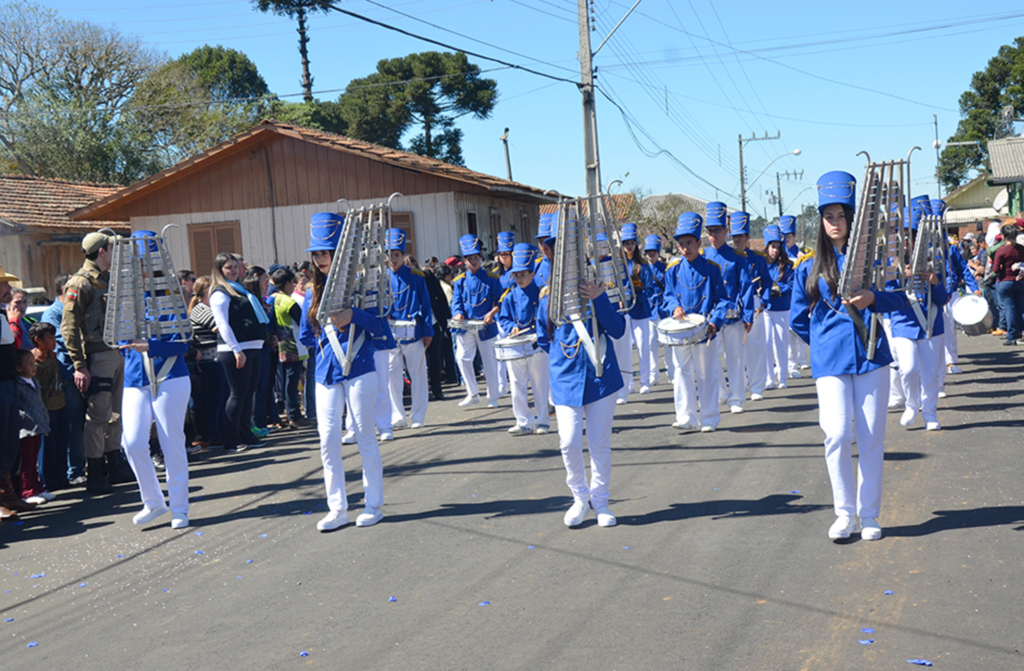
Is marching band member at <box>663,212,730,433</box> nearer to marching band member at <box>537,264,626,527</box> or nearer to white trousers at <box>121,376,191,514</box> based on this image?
marching band member at <box>537,264,626,527</box>

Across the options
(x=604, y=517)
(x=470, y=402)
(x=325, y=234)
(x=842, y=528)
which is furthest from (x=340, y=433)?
(x=470, y=402)

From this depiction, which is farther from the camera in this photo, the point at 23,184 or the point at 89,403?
the point at 23,184

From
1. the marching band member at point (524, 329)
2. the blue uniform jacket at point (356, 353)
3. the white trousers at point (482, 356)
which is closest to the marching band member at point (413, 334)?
the white trousers at point (482, 356)

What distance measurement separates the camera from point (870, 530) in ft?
19.2

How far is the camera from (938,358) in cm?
963

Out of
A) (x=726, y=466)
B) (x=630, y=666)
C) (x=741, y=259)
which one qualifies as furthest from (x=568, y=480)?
(x=741, y=259)

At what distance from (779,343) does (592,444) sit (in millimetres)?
7209

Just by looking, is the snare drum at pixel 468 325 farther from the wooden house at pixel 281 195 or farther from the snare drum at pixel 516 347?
the wooden house at pixel 281 195

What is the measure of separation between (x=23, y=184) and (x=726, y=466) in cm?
2552

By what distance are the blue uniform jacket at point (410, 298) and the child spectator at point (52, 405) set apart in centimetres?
379

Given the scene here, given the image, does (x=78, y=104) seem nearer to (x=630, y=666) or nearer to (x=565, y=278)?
(x=565, y=278)

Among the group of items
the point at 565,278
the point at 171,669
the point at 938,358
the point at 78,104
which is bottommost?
the point at 171,669

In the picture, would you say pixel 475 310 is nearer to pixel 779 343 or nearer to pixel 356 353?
pixel 779 343

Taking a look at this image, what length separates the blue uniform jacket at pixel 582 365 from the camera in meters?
6.70
